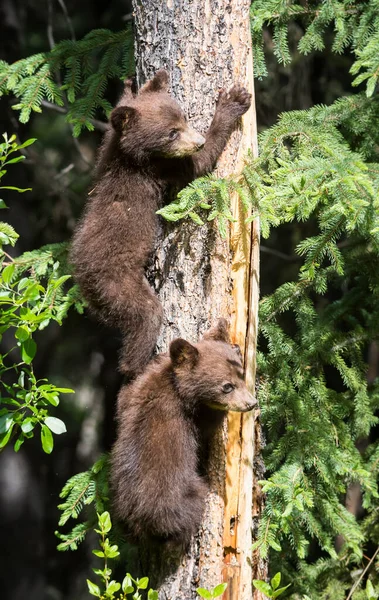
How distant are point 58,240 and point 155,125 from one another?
505 cm

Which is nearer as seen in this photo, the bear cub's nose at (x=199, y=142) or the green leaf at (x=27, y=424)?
the green leaf at (x=27, y=424)

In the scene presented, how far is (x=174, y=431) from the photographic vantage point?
3762 mm

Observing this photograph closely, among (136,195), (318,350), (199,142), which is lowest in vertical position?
(318,350)

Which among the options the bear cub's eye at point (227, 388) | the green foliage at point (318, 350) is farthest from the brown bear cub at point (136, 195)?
the bear cub's eye at point (227, 388)

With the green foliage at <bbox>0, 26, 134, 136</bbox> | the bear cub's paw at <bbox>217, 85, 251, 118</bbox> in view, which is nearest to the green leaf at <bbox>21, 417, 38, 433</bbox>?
the bear cub's paw at <bbox>217, 85, 251, 118</bbox>

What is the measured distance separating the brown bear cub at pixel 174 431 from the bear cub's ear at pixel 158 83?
126 centimetres

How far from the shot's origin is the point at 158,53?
4043 mm

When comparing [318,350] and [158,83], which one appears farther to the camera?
[318,350]

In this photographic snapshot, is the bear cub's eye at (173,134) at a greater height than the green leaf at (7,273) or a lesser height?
greater

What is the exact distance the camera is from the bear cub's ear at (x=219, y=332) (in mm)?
3840

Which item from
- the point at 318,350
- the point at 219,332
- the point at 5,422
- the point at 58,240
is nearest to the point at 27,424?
the point at 5,422

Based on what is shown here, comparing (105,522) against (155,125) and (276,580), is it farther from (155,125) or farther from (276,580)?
(155,125)

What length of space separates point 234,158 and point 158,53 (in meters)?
0.69

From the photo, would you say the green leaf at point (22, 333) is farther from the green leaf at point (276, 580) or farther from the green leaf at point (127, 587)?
the green leaf at point (276, 580)
